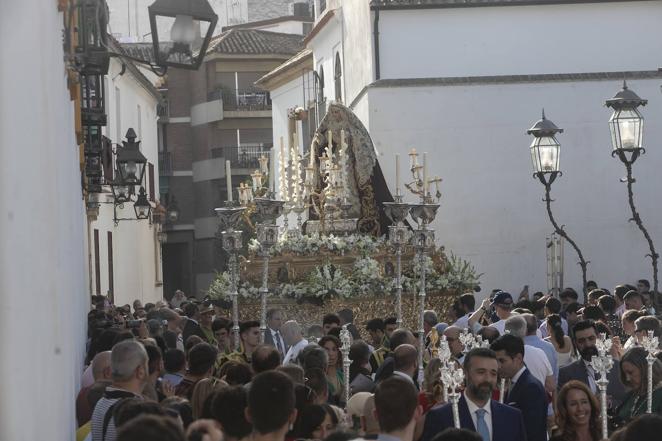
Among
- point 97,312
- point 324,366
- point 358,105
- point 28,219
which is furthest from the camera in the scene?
point 358,105

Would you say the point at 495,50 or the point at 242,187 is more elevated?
the point at 495,50

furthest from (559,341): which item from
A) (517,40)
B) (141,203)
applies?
(517,40)

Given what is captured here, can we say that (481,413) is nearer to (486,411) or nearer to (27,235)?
(486,411)

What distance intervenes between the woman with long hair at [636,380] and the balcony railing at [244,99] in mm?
45958

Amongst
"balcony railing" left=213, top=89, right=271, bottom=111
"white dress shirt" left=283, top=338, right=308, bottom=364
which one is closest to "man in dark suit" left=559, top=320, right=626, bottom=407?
"white dress shirt" left=283, top=338, right=308, bottom=364

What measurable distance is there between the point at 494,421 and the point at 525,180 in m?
21.6

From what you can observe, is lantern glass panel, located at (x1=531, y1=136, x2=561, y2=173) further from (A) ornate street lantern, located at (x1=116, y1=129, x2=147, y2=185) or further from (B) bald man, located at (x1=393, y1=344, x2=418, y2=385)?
(B) bald man, located at (x1=393, y1=344, x2=418, y2=385)

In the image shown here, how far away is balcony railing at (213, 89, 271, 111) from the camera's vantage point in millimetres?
54812

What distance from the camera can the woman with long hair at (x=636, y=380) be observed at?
9102mm

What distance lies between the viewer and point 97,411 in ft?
25.7

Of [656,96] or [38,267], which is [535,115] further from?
[38,267]

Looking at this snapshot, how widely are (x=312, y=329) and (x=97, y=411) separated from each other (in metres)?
6.80

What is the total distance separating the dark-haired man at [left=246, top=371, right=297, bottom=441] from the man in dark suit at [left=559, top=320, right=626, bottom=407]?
486cm

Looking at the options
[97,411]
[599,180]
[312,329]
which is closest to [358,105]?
[599,180]
